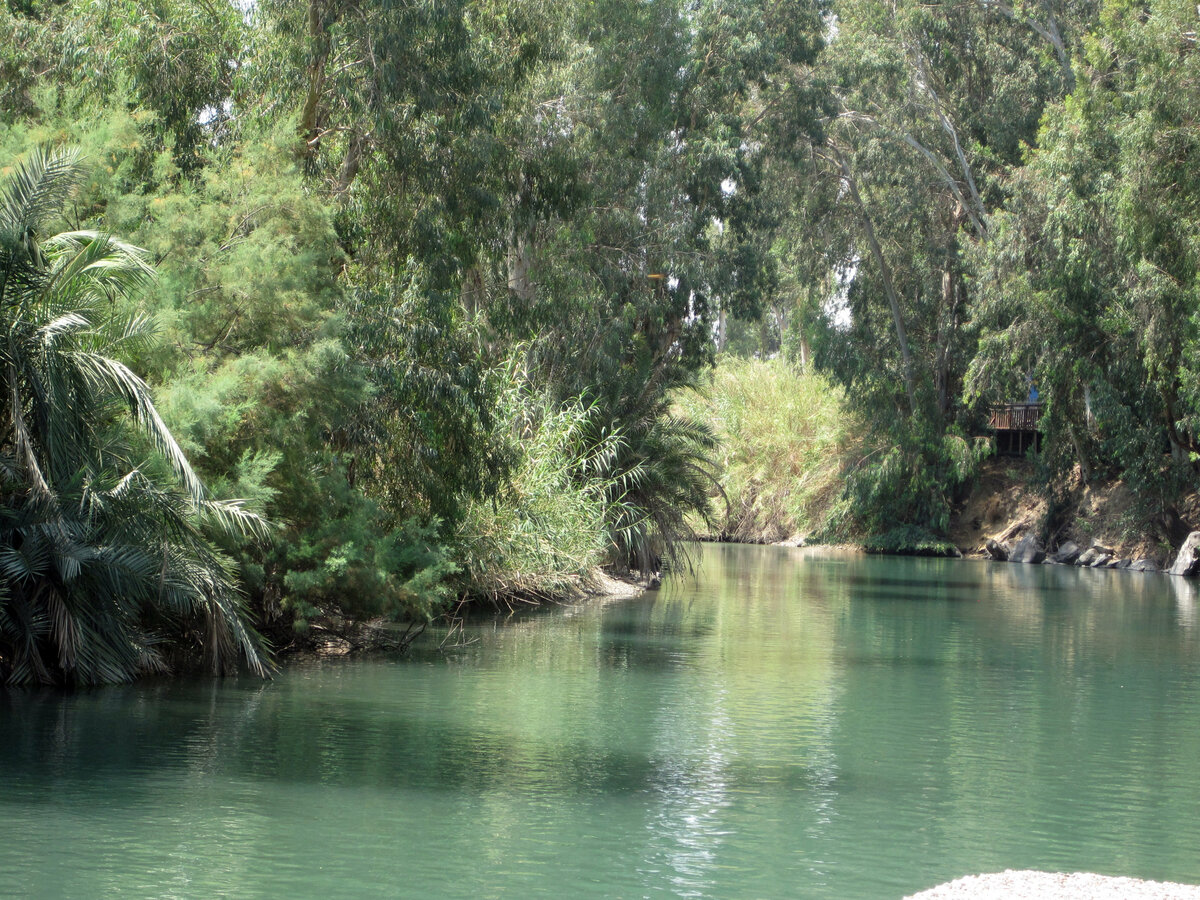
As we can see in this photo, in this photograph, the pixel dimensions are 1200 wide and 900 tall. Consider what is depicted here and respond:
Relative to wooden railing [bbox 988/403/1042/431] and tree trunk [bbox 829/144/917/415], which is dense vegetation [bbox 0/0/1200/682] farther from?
wooden railing [bbox 988/403/1042/431]

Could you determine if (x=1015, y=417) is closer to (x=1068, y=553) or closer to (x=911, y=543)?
(x=911, y=543)

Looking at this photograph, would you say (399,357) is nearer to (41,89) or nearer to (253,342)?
(253,342)

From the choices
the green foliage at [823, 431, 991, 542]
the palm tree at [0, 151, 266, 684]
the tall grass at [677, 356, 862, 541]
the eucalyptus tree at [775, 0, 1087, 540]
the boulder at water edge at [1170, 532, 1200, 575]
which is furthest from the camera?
the tall grass at [677, 356, 862, 541]

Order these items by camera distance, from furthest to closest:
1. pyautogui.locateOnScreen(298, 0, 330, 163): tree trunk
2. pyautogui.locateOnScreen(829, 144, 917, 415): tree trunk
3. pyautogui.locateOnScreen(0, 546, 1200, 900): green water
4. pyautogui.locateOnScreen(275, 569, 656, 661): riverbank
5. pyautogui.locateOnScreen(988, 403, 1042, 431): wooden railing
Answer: pyautogui.locateOnScreen(988, 403, 1042, 431): wooden railing, pyautogui.locateOnScreen(829, 144, 917, 415): tree trunk, pyautogui.locateOnScreen(298, 0, 330, 163): tree trunk, pyautogui.locateOnScreen(275, 569, 656, 661): riverbank, pyautogui.locateOnScreen(0, 546, 1200, 900): green water

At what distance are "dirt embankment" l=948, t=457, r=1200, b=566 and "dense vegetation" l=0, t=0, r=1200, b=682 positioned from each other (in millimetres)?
1159

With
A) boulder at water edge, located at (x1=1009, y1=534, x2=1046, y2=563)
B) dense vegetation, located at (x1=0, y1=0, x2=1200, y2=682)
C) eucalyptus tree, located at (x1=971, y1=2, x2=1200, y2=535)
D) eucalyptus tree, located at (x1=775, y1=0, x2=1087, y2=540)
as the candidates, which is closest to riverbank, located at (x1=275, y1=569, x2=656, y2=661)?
dense vegetation, located at (x1=0, y1=0, x2=1200, y2=682)

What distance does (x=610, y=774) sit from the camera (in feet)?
33.8

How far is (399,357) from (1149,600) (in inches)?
740

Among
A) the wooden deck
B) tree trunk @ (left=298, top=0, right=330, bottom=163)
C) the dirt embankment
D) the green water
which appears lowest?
the green water

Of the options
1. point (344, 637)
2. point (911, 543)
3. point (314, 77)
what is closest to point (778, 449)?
point (911, 543)

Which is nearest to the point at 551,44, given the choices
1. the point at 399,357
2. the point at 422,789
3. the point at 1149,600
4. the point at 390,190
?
the point at 390,190

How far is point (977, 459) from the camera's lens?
4497 centimetres

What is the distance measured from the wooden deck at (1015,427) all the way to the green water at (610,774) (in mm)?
30168

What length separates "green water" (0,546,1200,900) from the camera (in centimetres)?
770
